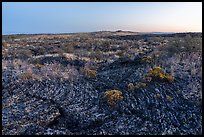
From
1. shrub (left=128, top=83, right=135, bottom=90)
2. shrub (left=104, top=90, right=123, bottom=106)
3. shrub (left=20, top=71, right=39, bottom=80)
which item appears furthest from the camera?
shrub (left=20, top=71, right=39, bottom=80)

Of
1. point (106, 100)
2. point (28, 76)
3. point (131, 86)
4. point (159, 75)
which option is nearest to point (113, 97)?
point (106, 100)

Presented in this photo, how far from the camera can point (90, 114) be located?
11.9 meters

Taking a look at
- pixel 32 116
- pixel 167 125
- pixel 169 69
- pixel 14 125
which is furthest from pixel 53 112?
pixel 169 69

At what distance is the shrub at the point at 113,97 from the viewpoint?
1265 cm

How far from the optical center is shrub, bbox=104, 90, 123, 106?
12650 mm

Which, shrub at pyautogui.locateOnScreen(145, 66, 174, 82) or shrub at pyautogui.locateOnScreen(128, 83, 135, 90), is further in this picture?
shrub at pyautogui.locateOnScreen(145, 66, 174, 82)

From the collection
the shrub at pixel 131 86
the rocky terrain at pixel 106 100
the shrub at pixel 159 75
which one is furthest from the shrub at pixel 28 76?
the shrub at pixel 159 75

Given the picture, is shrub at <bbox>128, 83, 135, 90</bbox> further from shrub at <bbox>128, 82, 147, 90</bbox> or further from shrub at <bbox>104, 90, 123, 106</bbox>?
shrub at <bbox>104, 90, 123, 106</bbox>

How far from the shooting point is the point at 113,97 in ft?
42.4

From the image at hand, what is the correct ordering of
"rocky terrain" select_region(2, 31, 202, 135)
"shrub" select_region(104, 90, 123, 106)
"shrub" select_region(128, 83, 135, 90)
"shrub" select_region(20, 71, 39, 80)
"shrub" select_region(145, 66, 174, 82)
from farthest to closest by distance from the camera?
"shrub" select_region(20, 71, 39, 80) → "shrub" select_region(145, 66, 174, 82) → "shrub" select_region(128, 83, 135, 90) → "shrub" select_region(104, 90, 123, 106) → "rocky terrain" select_region(2, 31, 202, 135)

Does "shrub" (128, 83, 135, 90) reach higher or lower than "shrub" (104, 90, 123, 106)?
higher

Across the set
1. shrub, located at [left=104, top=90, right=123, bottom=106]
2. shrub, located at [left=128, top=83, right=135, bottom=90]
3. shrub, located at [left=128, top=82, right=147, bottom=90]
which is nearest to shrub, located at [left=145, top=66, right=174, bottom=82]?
shrub, located at [left=128, top=82, right=147, bottom=90]

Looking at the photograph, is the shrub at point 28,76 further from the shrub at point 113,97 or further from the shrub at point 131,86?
the shrub at point 131,86

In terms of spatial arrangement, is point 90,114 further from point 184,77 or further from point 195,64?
point 195,64
